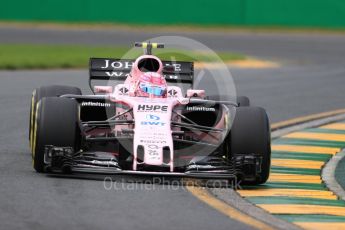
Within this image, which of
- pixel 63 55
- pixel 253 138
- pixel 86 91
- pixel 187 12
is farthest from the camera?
pixel 187 12

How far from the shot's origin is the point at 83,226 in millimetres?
8617

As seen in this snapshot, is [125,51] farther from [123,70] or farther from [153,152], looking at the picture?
[153,152]

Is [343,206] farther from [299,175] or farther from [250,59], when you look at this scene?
[250,59]

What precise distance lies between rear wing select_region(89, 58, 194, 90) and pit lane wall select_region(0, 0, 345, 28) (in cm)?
2728

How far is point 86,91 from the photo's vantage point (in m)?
21.8

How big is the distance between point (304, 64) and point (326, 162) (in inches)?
681

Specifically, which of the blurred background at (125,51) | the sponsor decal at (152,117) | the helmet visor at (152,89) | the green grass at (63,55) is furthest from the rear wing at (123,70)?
the green grass at (63,55)

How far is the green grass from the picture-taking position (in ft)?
90.1

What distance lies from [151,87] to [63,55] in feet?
61.3

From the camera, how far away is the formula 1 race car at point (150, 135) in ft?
36.2

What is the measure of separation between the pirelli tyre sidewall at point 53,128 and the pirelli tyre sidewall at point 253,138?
4.98 ft

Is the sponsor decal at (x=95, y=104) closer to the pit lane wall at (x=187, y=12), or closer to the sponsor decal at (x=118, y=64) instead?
the sponsor decal at (x=118, y=64)

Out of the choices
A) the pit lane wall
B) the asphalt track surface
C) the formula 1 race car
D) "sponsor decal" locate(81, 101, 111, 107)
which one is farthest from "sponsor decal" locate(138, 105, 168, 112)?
the pit lane wall

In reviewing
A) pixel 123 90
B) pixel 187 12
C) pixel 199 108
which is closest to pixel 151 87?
pixel 123 90
